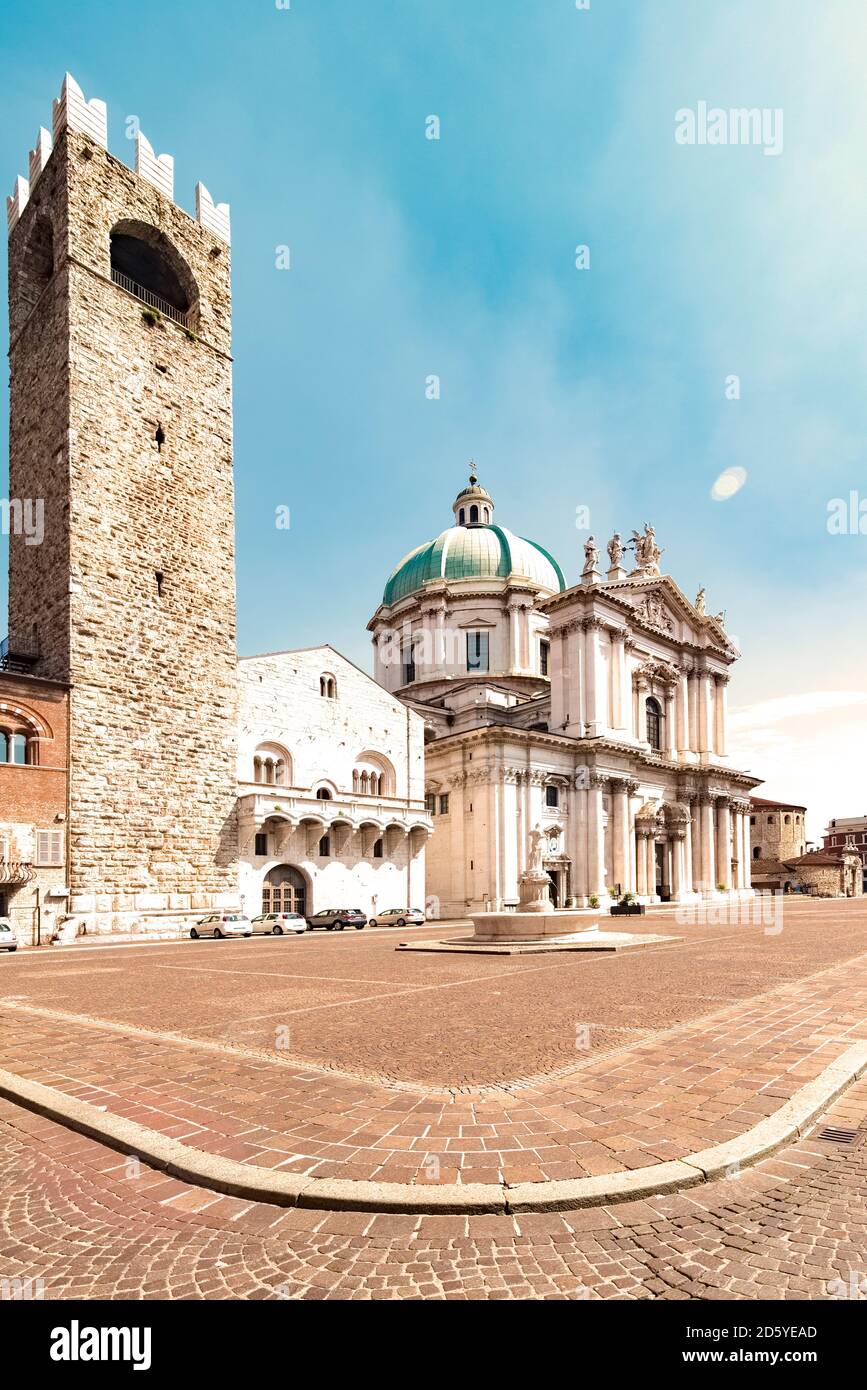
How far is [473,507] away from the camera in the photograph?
71750 mm

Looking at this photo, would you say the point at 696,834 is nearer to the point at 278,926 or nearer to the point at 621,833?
the point at 621,833

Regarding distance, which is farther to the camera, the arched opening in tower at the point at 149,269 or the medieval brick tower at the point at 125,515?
the arched opening in tower at the point at 149,269

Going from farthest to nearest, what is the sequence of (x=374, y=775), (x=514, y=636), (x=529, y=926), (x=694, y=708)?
(x=694, y=708) < (x=514, y=636) < (x=374, y=775) < (x=529, y=926)

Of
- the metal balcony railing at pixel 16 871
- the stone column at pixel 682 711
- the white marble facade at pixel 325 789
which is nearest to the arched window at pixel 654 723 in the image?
the stone column at pixel 682 711

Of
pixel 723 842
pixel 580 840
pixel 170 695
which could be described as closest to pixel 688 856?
pixel 723 842

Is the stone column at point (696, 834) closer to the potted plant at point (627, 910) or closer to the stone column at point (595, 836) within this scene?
the stone column at point (595, 836)

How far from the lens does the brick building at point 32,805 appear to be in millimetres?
26438

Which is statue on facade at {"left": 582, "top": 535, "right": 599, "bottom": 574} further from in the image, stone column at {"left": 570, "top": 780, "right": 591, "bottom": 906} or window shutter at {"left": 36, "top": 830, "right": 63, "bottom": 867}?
window shutter at {"left": 36, "top": 830, "right": 63, "bottom": 867}

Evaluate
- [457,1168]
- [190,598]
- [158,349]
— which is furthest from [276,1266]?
[158,349]

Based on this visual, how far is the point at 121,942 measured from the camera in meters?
28.4

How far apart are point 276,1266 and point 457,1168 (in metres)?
1.32

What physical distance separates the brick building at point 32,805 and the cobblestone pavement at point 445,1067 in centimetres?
1334

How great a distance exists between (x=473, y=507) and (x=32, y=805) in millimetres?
52436

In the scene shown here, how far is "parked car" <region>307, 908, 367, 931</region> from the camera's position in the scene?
118ft
